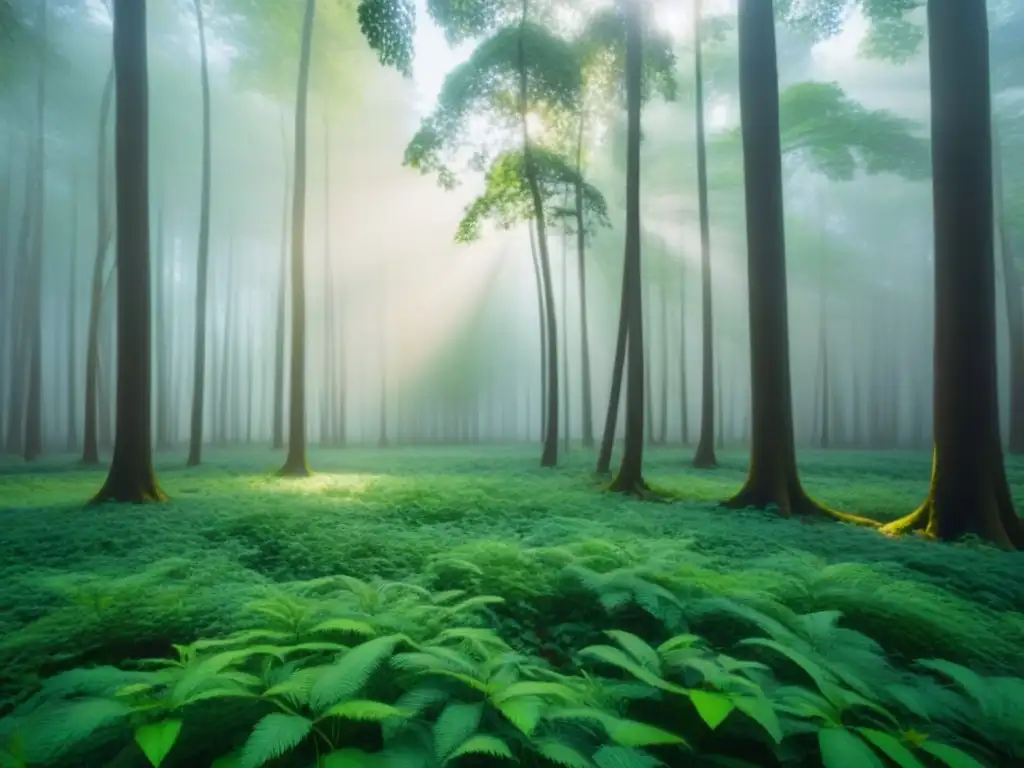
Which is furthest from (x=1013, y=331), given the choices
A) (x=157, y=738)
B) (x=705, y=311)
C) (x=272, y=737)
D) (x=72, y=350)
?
(x=72, y=350)

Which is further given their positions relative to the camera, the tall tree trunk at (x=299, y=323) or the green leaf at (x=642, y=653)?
the tall tree trunk at (x=299, y=323)

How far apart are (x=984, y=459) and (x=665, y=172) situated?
22.2m

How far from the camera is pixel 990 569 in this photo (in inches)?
206

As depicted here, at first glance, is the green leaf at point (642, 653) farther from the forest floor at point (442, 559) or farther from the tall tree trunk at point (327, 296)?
the tall tree trunk at point (327, 296)

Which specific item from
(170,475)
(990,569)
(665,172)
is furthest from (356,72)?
(990,569)

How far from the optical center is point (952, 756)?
7.27 feet

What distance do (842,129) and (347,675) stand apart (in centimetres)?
1917

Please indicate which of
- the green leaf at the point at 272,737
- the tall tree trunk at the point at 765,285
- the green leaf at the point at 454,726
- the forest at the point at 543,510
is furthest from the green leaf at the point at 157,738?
the tall tree trunk at the point at 765,285

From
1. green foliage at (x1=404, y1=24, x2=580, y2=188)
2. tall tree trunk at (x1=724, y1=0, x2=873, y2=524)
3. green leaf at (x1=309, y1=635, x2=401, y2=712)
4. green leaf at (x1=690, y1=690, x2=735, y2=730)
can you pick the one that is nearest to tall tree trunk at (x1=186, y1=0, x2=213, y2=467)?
green foliage at (x1=404, y1=24, x2=580, y2=188)

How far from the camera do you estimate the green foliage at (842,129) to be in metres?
16.1

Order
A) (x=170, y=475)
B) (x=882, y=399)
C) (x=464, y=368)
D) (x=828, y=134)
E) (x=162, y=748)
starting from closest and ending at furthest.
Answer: (x=162, y=748) < (x=170, y=475) < (x=828, y=134) < (x=882, y=399) < (x=464, y=368)

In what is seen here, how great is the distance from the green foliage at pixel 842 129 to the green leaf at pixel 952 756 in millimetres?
17781

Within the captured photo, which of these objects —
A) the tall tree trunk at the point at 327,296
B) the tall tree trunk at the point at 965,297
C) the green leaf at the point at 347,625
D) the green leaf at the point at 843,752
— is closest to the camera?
the green leaf at the point at 843,752

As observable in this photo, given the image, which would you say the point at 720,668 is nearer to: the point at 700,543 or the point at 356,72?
the point at 700,543
